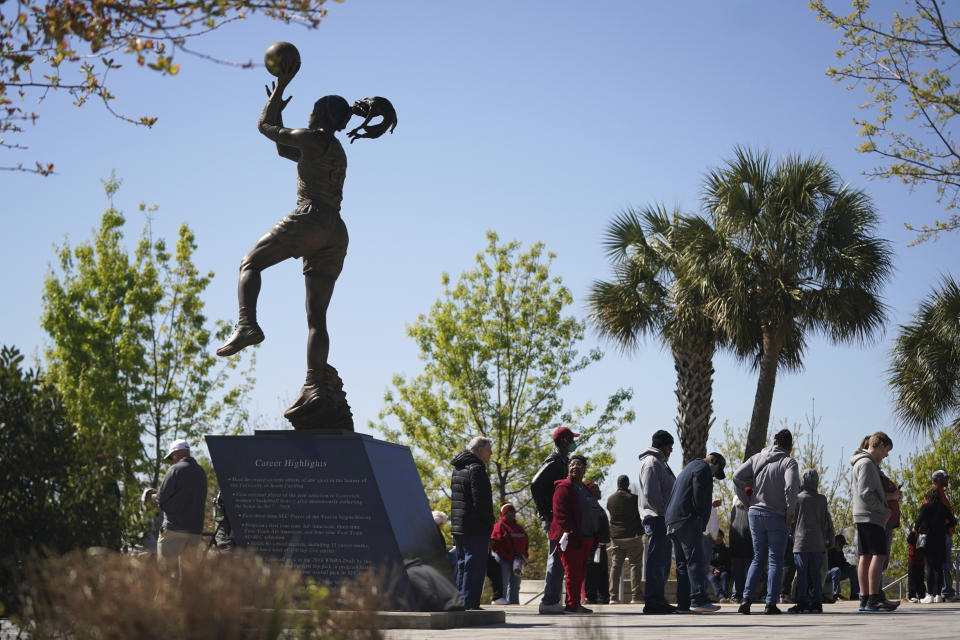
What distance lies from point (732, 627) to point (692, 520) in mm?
2314

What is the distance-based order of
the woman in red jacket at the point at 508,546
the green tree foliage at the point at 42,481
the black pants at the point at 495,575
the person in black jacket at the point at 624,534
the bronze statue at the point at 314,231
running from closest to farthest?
the green tree foliage at the point at 42,481
the bronze statue at the point at 314,231
the person in black jacket at the point at 624,534
the woman in red jacket at the point at 508,546
the black pants at the point at 495,575

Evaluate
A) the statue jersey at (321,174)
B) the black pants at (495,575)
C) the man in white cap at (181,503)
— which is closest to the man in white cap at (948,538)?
the black pants at (495,575)

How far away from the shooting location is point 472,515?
11.2 meters

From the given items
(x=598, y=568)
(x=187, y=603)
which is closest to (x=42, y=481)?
(x=187, y=603)

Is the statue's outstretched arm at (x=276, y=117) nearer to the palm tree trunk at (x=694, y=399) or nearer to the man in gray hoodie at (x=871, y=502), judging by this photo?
the man in gray hoodie at (x=871, y=502)

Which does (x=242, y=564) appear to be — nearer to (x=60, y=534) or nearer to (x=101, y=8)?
(x=60, y=534)

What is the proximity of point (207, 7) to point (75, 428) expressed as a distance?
256cm

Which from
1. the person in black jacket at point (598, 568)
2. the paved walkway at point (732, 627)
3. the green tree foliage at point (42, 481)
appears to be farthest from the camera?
the person in black jacket at point (598, 568)

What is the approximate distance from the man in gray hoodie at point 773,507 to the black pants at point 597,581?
3.63 m

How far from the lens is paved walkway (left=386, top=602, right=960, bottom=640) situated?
318 inches

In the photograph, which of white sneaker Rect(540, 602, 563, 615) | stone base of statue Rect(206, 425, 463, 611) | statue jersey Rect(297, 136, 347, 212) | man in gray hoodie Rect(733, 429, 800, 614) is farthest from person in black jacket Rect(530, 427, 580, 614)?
statue jersey Rect(297, 136, 347, 212)

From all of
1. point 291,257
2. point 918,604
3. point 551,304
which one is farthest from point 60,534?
point 551,304

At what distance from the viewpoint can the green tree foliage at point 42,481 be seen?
609 centimetres

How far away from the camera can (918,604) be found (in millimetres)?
14891
